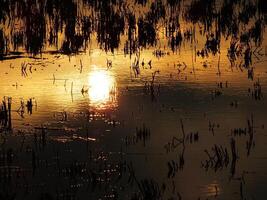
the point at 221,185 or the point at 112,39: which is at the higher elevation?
the point at 112,39

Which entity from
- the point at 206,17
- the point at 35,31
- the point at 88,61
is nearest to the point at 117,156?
the point at 88,61

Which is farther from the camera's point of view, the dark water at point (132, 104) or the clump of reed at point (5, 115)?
the clump of reed at point (5, 115)

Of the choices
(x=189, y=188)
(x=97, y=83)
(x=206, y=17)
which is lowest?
(x=189, y=188)

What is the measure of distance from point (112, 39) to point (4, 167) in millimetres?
6119

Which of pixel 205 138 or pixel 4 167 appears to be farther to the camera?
pixel 205 138

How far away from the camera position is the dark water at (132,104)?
5.73m

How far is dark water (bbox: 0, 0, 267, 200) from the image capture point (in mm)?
5734

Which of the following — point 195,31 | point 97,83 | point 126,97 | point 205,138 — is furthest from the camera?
point 195,31

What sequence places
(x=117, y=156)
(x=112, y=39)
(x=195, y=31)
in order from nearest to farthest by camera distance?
(x=117, y=156), (x=112, y=39), (x=195, y=31)

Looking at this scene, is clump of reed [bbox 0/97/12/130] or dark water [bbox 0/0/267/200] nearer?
dark water [bbox 0/0/267/200]

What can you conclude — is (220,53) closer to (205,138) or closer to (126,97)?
(126,97)

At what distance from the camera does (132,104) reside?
8.15 meters

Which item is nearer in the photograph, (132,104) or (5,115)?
(5,115)

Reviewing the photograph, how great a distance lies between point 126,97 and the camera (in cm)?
850
